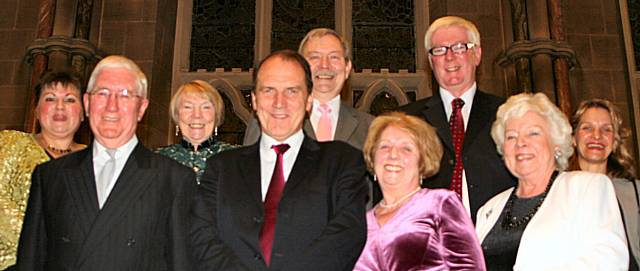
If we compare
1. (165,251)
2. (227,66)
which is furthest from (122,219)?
(227,66)

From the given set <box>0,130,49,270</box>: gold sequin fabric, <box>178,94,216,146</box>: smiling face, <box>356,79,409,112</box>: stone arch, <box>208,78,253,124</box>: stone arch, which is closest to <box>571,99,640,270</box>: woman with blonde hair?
<box>178,94,216,146</box>: smiling face

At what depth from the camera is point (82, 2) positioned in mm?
6543

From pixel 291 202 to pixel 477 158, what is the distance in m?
1.04

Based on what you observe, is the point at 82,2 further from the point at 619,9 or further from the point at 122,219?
the point at 619,9

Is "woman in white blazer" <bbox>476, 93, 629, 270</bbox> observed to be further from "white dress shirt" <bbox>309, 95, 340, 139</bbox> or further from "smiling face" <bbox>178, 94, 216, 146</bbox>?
"smiling face" <bbox>178, 94, 216, 146</bbox>

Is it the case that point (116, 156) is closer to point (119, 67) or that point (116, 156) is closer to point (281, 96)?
point (119, 67)

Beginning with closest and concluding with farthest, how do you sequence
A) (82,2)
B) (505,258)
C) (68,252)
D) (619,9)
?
(68,252) → (505,258) → (82,2) → (619,9)

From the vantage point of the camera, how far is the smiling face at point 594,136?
3.52 meters

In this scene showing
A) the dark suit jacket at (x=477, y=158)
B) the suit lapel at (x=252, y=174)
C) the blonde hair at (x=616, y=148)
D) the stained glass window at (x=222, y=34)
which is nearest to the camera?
the suit lapel at (x=252, y=174)

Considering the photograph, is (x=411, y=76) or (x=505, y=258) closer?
(x=505, y=258)

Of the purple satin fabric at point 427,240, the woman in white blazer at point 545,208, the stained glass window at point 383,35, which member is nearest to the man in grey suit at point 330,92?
the woman in white blazer at point 545,208

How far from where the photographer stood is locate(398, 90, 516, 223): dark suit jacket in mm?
3146

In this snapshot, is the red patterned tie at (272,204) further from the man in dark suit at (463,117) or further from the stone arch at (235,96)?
the stone arch at (235,96)

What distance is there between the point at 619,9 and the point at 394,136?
17.6 ft
